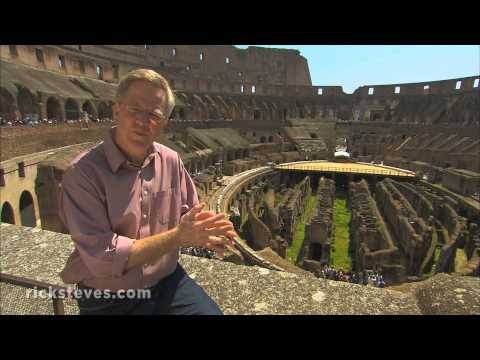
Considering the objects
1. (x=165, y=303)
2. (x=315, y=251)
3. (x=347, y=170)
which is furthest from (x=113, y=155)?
(x=347, y=170)

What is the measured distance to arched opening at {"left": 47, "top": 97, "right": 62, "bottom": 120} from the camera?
22.2 m

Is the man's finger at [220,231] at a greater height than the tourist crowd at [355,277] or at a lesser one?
greater

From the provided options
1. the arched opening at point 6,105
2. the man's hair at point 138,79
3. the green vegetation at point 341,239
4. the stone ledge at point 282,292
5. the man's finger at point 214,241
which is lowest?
the green vegetation at point 341,239

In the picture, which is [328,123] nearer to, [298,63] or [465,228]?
[298,63]

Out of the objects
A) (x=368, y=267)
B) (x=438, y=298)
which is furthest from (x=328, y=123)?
(x=438, y=298)

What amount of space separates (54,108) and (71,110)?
162 cm

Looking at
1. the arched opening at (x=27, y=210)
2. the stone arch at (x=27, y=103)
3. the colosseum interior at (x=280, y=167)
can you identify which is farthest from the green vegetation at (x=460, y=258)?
the stone arch at (x=27, y=103)

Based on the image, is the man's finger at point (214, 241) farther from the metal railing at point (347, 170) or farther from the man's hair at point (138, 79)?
the metal railing at point (347, 170)

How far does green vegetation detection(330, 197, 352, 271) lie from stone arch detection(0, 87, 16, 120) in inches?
758

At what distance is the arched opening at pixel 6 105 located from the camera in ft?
56.7

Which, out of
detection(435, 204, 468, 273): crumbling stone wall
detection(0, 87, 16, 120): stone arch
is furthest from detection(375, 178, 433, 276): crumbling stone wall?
detection(0, 87, 16, 120): stone arch

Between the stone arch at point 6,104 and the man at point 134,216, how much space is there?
19.8 m

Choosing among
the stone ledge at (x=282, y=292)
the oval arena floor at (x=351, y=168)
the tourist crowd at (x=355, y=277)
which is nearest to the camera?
the stone ledge at (x=282, y=292)

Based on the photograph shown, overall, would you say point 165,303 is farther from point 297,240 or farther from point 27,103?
point 27,103
